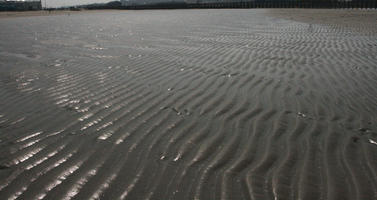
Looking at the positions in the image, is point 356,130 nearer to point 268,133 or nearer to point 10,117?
point 268,133

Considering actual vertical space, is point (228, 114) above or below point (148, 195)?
above

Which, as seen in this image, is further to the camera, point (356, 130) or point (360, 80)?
point (360, 80)

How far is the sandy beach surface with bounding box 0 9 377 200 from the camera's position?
10.3 ft

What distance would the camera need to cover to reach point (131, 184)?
3146mm

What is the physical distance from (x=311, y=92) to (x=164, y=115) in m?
3.02

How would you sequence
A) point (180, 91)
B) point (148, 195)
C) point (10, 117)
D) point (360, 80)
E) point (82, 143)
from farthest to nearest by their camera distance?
point (360, 80)
point (180, 91)
point (10, 117)
point (82, 143)
point (148, 195)

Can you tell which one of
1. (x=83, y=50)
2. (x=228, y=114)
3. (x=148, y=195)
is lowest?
(x=148, y=195)

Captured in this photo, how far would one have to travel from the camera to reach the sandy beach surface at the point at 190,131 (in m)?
3.13

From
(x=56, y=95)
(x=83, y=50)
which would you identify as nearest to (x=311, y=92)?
(x=56, y=95)

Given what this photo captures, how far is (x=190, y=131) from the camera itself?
4.38 metres

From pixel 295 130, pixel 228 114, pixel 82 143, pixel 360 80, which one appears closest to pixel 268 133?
pixel 295 130

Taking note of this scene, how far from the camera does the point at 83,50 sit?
1148 cm

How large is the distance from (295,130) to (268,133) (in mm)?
410

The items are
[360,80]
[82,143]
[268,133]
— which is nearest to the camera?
[82,143]
